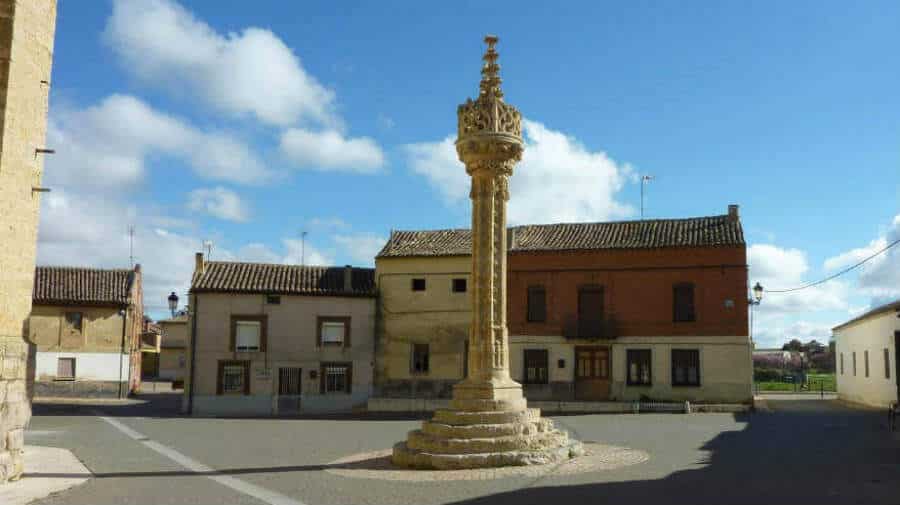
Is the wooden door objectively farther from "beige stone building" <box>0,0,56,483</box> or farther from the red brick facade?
"beige stone building" <box>0,0,56,483</box>

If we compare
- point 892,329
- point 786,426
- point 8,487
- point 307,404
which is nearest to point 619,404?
Result: point 786,426

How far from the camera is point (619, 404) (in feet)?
89.3

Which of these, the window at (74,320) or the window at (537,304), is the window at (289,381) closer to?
the window at (537,304)

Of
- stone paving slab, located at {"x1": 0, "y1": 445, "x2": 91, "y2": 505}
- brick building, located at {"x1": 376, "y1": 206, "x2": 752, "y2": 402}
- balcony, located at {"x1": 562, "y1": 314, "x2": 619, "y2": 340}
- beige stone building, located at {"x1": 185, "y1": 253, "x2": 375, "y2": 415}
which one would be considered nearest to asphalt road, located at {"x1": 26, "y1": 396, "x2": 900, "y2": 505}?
stone paving slab, located at {"x1": 0, "y1": 445, "x2": 91, "y2": 505}

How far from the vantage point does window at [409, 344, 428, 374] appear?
3266 centimetres

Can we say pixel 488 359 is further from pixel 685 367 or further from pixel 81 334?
pixel 81 334

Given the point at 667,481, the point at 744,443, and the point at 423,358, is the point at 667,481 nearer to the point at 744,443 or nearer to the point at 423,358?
the point at 744,443

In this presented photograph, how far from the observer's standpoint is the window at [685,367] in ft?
95.0

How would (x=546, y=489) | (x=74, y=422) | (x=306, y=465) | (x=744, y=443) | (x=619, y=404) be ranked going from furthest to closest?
(x=619, y=404) < (x=74, y=422) < (x=744, y=443) < (x=306, y=465) < (x=546, y=489)

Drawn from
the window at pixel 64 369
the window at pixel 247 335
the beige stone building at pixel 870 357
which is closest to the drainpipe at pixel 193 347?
the window at pixel 247 335

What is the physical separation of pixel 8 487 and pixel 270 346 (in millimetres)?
20907

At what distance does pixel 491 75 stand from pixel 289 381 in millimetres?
20242

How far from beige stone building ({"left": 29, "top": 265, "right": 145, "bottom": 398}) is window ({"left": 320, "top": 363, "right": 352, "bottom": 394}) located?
1118 cm

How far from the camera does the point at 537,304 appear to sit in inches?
1233
